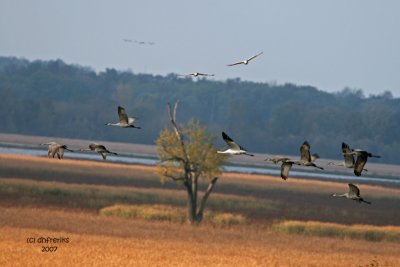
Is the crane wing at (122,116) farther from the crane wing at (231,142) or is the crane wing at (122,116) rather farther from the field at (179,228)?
the field at (179,228)

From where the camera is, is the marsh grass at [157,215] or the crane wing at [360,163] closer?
the crane wing at [360,163]

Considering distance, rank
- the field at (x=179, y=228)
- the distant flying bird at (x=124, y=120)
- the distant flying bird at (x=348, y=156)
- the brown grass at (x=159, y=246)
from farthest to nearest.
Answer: the field at (x=179, y=228)
the brown grass at (x=159, y=246)
the distant flying bird at (x=124, y=120)
the distant flying bird at (x=348, y=156)

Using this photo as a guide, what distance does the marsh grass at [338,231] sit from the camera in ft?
193

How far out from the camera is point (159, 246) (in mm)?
43562

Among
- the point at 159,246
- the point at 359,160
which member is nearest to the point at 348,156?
the point at 359,160

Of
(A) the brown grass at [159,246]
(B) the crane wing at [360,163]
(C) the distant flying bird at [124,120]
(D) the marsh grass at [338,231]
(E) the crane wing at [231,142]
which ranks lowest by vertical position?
(A) the brown grass at [159,246]

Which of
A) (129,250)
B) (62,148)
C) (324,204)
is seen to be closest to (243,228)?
(129,250)

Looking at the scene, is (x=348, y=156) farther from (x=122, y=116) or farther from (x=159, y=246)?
(x=159, y=246)

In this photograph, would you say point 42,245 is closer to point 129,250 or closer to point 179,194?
point 129,250

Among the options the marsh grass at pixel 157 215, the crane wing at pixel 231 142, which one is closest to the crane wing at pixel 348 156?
the crane wing at pixel 231 142

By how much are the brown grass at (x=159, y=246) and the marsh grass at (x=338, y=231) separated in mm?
2252

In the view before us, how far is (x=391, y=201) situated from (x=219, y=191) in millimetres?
15146

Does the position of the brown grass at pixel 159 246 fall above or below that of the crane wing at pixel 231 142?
below

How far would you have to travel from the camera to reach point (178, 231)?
5247 cm
